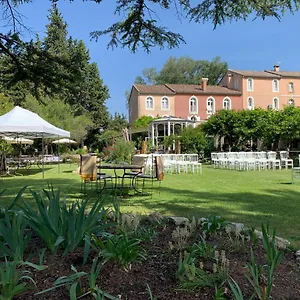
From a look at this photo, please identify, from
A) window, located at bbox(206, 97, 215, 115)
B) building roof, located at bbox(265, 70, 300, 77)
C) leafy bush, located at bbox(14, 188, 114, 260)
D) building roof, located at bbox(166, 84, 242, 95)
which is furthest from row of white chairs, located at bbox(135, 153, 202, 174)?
building roof, located at bbox(265, 70, 300, 77)

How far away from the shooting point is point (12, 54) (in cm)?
451

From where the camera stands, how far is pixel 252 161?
14.7m

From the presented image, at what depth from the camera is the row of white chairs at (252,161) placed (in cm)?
1503

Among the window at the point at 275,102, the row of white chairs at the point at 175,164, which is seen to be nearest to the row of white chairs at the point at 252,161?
the row of white chairs at the point at 175,164

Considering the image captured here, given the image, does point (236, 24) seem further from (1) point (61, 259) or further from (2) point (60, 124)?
(2) point (60, 124)

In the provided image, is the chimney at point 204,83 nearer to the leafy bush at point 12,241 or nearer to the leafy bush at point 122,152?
the leafy bush at point 122,152

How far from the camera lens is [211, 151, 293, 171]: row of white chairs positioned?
49.3ft

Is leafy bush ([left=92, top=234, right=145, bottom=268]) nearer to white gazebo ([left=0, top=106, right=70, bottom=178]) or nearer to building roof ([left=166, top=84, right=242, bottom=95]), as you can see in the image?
white gazebo ([left=0, top=106, right=70, bottom=178])

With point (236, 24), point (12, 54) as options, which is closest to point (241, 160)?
point (236, 24)

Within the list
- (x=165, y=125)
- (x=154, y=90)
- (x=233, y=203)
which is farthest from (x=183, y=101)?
(x=233, y=203)

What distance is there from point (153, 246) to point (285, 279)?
3.19 ft

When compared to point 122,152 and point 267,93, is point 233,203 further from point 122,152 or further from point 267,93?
point 267,93

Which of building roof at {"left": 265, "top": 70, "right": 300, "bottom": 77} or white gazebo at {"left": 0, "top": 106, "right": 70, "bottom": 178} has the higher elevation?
building roof at {"left": 265, "top": 70, "right": 300, "bottom": 77}

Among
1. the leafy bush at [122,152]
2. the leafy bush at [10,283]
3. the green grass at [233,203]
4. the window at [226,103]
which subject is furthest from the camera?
the window at [226,103]
